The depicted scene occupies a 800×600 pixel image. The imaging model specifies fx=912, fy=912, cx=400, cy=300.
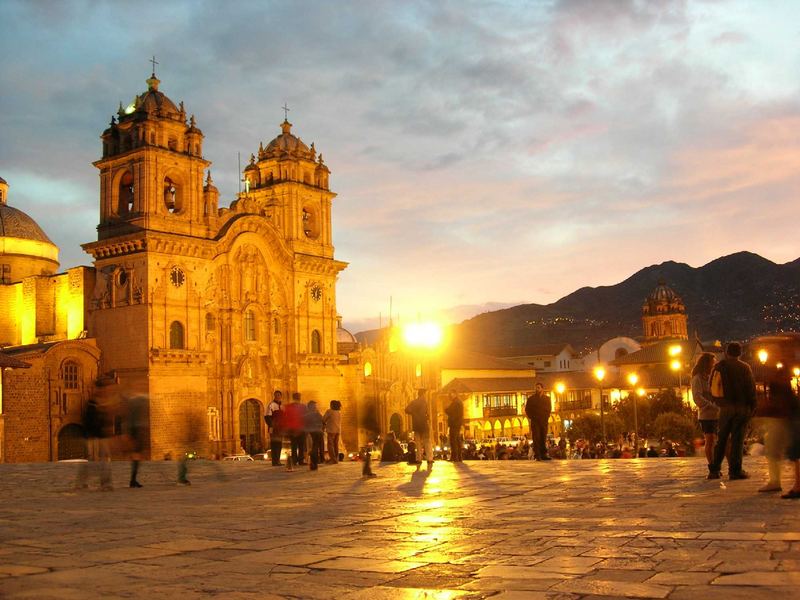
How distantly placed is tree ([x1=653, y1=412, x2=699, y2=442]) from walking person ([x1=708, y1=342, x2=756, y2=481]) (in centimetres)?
3525

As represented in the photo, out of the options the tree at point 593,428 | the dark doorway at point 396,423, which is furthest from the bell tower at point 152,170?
the tree at point 593,428

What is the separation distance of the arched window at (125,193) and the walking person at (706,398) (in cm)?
3674

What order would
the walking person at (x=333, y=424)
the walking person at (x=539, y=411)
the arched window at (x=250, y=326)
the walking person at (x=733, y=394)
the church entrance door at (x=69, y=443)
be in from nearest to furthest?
the walking person at (x=733, y=394)
the walking person at (x=539, y=411)
the walking person at (x=333, y=424)
the church entrance door at (x=69, y=443)
the arched window at (x=250, y=326)

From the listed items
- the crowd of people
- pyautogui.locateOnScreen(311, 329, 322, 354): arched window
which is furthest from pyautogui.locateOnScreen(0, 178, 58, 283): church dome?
the crowd of people

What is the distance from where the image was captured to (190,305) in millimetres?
43344

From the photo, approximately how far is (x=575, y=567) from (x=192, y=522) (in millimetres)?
4302

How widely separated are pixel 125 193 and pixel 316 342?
13425mm

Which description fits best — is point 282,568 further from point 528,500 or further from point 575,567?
point 528,500

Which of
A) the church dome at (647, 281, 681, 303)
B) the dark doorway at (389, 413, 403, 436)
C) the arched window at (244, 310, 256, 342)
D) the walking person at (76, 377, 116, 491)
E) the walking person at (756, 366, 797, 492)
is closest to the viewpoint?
the walking person at (756, 366, 797, 492)

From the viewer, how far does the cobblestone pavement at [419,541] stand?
17.3 feet

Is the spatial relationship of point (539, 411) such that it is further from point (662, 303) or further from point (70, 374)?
point (662, 303)

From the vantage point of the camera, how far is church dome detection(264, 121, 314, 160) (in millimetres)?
52719

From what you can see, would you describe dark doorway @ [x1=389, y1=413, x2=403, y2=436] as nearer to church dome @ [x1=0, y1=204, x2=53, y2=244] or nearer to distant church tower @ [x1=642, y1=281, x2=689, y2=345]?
church dome @ [x1=0, y1=204, x2=53, y2=244]

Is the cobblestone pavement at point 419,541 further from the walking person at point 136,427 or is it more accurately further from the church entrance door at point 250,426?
the church entrance door at point 250,426
